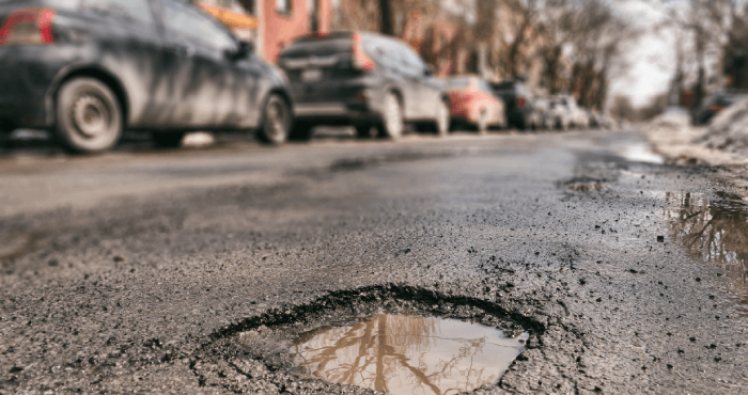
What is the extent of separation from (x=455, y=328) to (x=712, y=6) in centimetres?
3342

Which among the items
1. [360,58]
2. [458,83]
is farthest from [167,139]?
[458,83]

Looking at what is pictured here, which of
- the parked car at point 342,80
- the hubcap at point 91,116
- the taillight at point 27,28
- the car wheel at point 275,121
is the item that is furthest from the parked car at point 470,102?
the taillight at point 27,28

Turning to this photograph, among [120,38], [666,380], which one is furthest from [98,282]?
[120,38]

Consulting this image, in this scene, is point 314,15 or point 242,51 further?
point 314,15

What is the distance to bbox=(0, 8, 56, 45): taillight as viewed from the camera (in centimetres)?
520

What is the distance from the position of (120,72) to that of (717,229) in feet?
17.6

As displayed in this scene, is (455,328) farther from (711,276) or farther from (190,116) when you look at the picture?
(190,116)

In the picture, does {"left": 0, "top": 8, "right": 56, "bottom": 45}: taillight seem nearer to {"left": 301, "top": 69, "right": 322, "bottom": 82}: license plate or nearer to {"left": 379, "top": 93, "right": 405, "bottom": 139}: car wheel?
{"left": 301, "top": 69, "right": 322, "bottom": 82}: license plate

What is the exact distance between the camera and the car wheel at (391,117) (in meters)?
9.49

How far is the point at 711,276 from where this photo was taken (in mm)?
1881

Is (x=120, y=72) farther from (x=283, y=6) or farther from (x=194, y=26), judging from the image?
(x=283, y=6)

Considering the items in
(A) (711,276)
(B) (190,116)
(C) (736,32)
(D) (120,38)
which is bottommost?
(A) (711,276)

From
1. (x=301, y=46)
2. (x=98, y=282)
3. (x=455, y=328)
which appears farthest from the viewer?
(x=301, y=46)

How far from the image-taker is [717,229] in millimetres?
2242
